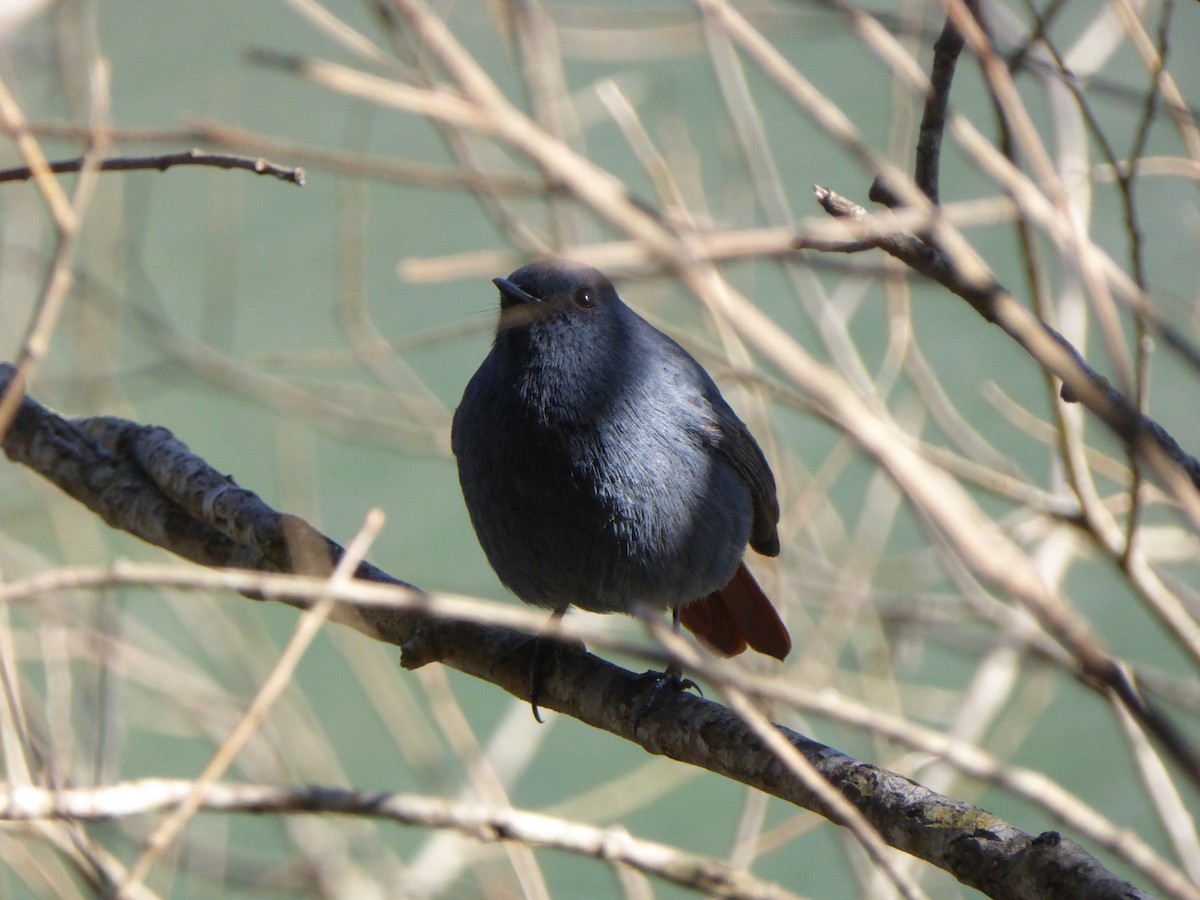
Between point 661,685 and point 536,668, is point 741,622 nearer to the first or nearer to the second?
point 536,668

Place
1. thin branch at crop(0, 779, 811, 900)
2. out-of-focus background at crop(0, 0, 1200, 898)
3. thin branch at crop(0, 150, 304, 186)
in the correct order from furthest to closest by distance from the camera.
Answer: out-of-focus background at crop(0, 0, 1200, 898) < thin branch at crop(0, 150, 304, 186) < thin branch at crop(0, 779, 811, 900)

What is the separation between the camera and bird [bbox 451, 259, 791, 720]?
315cm

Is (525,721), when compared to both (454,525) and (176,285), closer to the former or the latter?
(454,525)

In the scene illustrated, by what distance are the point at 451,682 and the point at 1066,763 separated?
3137 mm

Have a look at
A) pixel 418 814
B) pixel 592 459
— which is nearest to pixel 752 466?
pixel 592 459

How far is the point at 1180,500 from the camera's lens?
1098 mm

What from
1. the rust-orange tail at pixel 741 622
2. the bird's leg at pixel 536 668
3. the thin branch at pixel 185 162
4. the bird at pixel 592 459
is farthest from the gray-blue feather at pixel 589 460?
the thin branch at pixel 185 162

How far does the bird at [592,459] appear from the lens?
3.15 m

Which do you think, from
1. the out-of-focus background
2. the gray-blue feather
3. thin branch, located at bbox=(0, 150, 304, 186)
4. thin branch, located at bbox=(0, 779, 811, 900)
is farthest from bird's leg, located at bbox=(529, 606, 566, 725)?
thin branch, located at bbox=(0, 150, 304, 186)

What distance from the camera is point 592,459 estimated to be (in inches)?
124

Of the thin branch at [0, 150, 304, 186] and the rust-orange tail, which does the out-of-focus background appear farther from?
the thin branch at [0, 150, 304, 186]

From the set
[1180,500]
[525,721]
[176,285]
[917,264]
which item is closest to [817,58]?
[176,285]

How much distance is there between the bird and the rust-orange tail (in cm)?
40

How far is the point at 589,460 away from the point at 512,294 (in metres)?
0.51
